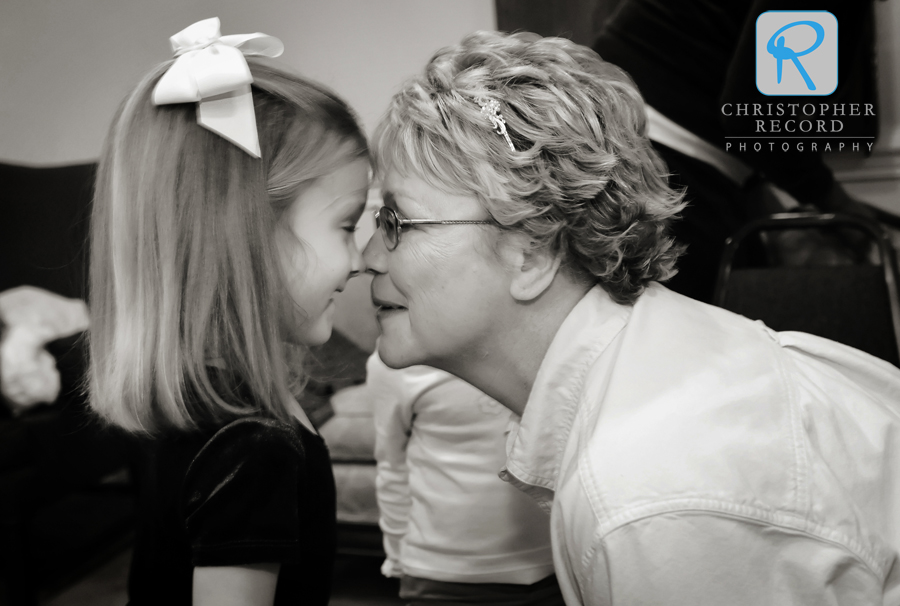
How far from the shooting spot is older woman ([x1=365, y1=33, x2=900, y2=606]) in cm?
65

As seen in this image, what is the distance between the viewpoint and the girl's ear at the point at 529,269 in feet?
3.09

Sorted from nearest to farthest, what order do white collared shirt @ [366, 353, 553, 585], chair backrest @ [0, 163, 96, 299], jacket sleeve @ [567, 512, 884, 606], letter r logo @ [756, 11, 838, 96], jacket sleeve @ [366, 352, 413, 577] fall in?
jacket sleeve @ [567, 512, 884, 606] < white collared shirt @ [366, 353, 553, 585] < jacket sleeve @ [366, 352, 413, 577] < letter r logo @ [756, 11, 838, 96] < chair backrest @ [0, 163, 96, 299]

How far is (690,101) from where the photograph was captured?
1887mm

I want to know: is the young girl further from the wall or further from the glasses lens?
the wall

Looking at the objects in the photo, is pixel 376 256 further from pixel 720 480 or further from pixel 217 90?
pixel 720 480

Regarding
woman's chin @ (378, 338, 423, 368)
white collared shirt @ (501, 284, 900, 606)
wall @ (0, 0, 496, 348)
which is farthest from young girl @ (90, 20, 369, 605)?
wall @ (0, 0, 496, 348)

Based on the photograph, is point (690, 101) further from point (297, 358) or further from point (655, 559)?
point (655, 559)

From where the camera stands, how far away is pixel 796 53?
1.67 m

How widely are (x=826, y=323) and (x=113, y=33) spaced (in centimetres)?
248

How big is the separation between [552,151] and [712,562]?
0.53m

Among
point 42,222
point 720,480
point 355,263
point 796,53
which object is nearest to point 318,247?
point 355,263

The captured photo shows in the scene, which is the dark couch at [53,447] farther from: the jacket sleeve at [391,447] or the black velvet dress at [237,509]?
the black velvet dress at [237,509]

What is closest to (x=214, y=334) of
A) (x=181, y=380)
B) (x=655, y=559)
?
(x=181, y=380)

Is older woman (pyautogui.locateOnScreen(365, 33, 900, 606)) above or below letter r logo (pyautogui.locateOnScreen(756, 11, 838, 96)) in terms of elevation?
below
